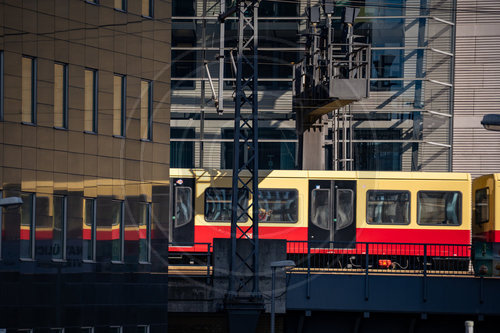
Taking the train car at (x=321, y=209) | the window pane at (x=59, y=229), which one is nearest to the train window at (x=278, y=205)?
the train car at (x=321, y=209)

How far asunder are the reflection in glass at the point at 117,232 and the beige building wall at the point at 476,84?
2136 centimetres

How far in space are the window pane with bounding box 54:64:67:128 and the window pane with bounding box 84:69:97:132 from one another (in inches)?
34.3

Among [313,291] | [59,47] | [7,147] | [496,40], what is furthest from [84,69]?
[496,40]

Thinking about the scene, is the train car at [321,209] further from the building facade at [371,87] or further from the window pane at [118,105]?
the building facade at [371,87]

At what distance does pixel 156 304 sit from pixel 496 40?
922 inches

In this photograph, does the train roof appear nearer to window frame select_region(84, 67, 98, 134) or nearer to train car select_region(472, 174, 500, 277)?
Answer: train car select_region(472, 174, 500, 277)

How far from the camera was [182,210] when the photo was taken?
1302 inches

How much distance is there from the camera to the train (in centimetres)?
3297

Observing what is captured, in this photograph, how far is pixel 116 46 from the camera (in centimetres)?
2570

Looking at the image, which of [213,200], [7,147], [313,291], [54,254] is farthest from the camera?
[213,200]

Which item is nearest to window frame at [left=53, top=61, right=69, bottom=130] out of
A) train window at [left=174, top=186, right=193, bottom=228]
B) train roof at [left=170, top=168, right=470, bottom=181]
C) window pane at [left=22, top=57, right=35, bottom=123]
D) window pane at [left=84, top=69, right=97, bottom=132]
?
window pane at [left=84, top=69, right=97, bottom=132]

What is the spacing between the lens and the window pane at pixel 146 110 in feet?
87.8

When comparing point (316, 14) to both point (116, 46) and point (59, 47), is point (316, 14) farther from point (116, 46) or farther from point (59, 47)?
point (59, 47)

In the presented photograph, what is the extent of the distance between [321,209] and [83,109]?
11.1m
